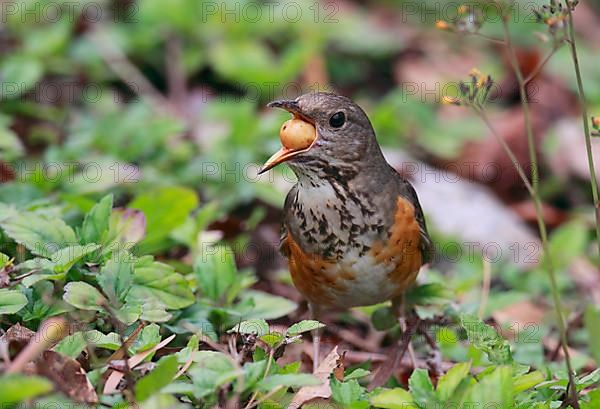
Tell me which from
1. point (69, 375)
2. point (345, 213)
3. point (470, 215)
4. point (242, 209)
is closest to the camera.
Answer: point (69, 375)

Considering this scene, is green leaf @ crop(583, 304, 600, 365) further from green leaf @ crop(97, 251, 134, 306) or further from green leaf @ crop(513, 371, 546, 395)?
green leaf @ crop(97, 251, 134, 306)

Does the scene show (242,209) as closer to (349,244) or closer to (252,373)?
(349,244)

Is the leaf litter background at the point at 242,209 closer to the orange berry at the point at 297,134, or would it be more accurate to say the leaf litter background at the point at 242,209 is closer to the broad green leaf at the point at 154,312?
the broad green leaf at the point at 154,312

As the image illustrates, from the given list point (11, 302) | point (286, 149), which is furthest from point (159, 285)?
point (286, 149)

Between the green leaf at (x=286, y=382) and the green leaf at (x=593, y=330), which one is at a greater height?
the green leaf at (x=286, y=382)

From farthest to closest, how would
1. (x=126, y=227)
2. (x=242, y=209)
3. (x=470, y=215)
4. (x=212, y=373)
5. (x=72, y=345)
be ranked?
(x=470, y=215), (x=242, y=209), (x=126, y=227), (x=72, y=345), (x=212, y=373)

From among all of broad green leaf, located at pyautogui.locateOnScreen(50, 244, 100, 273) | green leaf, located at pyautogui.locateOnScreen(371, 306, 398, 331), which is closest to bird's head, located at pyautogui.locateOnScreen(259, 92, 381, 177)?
broad green leaf, located at pyautogui.locateOnScreen(50, 244, 100, 273)

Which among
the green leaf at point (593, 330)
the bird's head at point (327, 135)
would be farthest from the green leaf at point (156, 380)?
the green leaf at point (593, 330)
